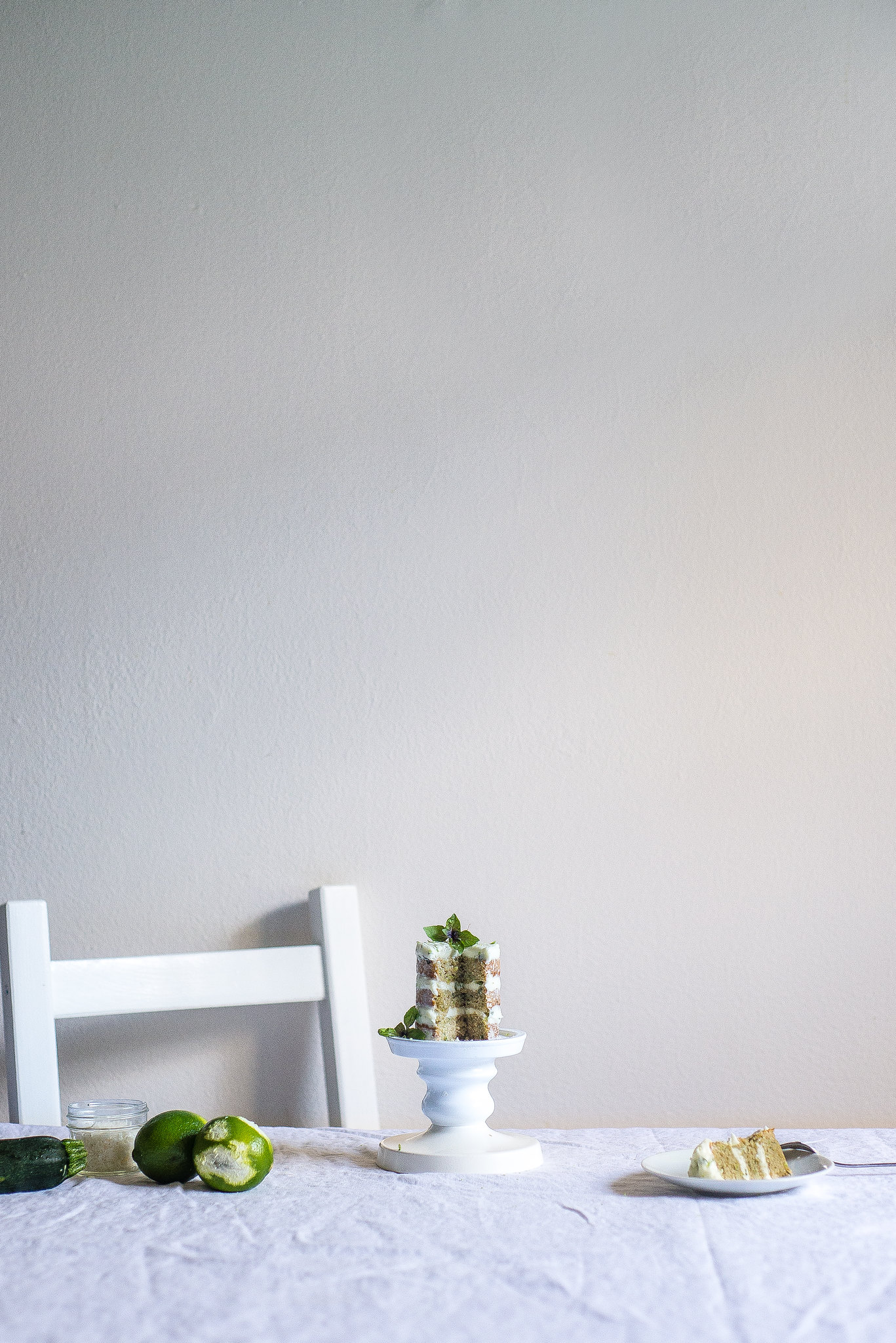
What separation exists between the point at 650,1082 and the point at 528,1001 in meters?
0.18

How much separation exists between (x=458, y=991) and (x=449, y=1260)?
0.32 metres

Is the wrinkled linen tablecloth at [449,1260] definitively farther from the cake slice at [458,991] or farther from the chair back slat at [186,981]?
the chair back slat at [186,981]

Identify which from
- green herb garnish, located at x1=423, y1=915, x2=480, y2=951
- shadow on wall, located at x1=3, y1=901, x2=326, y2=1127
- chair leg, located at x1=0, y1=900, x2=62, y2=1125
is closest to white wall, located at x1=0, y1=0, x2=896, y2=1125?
shadow on wall, located at x1=3, y1=901, x2=326, y2=1127

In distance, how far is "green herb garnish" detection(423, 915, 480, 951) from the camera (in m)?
1.03

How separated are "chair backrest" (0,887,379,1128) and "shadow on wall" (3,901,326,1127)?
0.10 ft

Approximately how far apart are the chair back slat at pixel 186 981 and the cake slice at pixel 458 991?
1.03 ft

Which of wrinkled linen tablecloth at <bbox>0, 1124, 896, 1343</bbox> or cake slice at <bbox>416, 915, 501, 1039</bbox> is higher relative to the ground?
cake slice at <bbox>416, 915, 501, 1039</bbox>

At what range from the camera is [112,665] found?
1.38m

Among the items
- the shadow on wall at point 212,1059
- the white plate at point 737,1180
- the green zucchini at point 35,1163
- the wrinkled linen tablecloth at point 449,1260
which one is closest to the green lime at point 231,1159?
the wrinkled linen tablecloth at point 449,1260

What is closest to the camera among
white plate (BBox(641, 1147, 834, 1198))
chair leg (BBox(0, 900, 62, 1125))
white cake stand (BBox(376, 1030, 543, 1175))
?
white plate (BBox(641, 1147, 834, 1198))

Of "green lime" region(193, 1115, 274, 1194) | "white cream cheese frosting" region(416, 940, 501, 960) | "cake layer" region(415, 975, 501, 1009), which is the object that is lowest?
"green lime" region(193, 1115, 274, 1194)

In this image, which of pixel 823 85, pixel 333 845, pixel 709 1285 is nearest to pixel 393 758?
pixel 333 845

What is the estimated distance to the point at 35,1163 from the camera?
90 centimetres

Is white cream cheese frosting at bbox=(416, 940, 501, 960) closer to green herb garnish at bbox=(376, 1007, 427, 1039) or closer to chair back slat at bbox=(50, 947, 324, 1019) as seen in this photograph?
green herb garnish at bbox=(376, 1007, 427, 1039)
